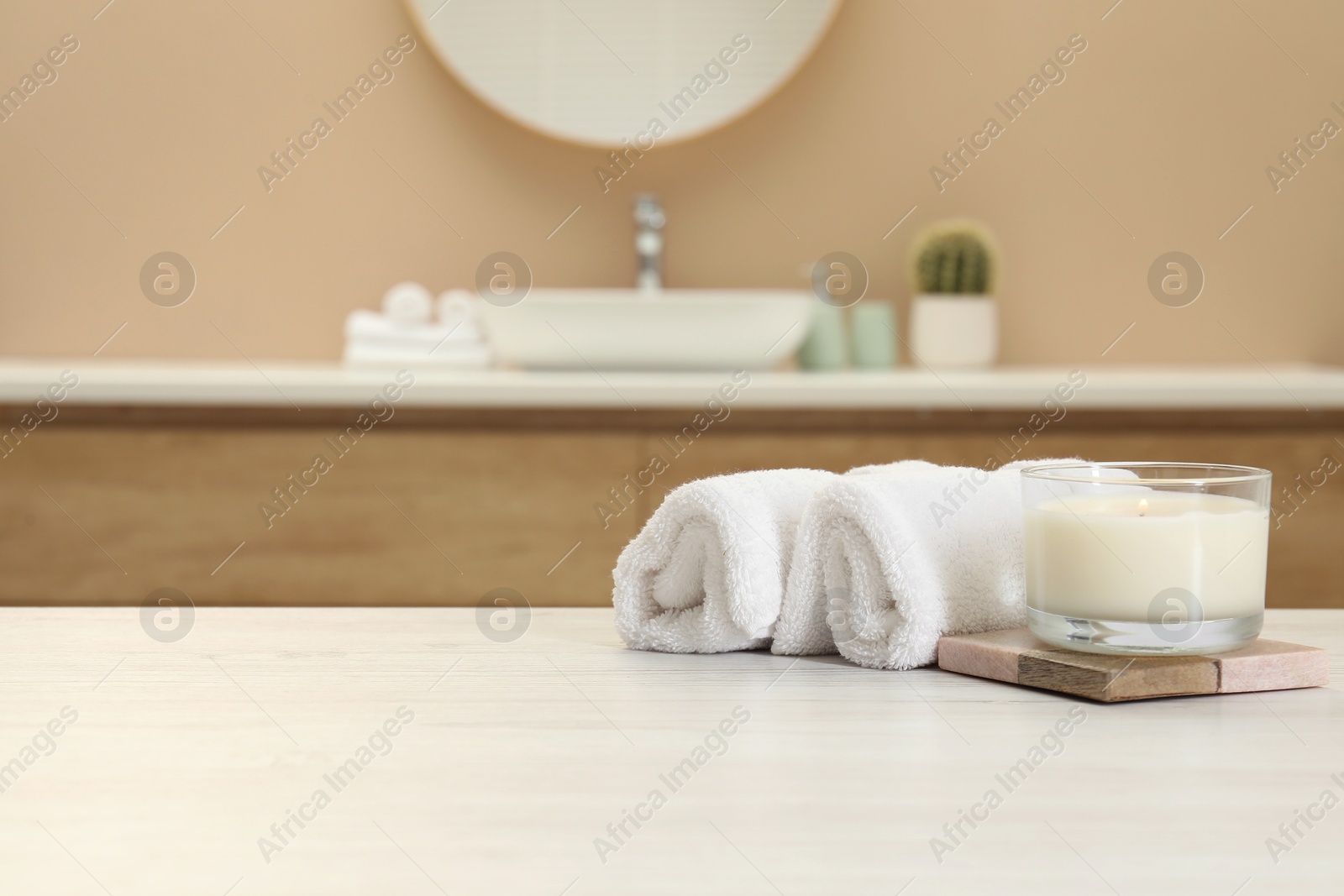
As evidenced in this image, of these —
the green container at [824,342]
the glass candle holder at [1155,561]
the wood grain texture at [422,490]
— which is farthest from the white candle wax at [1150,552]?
the green container at [824,342]

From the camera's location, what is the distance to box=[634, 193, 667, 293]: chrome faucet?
204cm

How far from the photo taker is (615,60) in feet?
7.07

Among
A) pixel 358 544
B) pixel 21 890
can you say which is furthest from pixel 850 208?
pixel 21 890

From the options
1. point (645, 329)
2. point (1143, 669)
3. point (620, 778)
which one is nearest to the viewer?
point (620, 778)

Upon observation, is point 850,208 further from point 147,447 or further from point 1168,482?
point 1168,482

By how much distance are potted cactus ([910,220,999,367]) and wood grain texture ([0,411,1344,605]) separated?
45 cm

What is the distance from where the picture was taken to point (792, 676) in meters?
0.57

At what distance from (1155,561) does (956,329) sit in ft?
4.91

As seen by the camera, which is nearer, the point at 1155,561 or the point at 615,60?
the point at 1155,561

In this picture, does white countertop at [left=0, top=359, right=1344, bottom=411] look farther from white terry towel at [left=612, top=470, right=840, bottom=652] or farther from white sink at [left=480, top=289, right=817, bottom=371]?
white terry towel at [left=612, top=470, right=840, bottom=652]

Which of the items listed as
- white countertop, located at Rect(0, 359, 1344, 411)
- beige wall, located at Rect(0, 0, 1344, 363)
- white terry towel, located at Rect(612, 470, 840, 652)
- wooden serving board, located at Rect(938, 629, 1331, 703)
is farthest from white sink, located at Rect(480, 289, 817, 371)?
wooden serving board, located at Rect(938, 629, 1331, 703)

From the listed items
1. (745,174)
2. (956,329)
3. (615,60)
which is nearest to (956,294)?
(956,329)

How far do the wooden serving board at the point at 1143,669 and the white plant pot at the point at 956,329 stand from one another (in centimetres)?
145

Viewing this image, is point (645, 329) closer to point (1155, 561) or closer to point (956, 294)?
point (956, 294)
